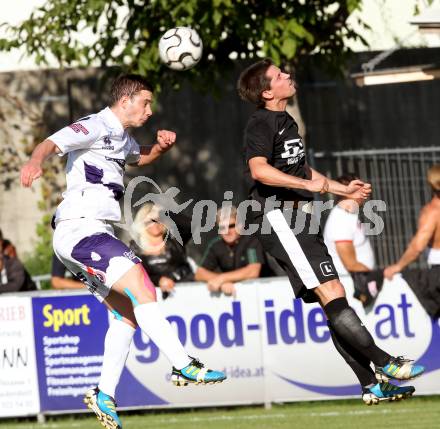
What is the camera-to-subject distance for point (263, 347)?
12828 millimetres

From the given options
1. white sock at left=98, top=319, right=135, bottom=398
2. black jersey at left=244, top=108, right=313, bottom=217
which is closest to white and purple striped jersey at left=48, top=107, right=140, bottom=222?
white sock at left=98, top=319, right=135, bottom=398

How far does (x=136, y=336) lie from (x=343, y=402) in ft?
6.90

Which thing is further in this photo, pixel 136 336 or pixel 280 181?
pixel 136 336

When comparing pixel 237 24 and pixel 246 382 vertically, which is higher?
pixel 237 24

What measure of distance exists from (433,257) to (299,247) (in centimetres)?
396

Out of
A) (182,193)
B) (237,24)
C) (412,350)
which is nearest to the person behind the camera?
(412,350)

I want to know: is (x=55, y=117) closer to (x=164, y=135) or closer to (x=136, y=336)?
(x=136, y=336)

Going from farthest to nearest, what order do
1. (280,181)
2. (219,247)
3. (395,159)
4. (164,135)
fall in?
(395,159) → (219,247) → (164,135) → (280,181)

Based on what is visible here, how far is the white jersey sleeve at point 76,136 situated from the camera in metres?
8.66

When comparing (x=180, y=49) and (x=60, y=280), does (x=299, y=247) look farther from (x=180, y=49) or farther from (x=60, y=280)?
(x=60, y=280)

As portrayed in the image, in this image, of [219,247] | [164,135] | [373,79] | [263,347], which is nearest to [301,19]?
[373,79]

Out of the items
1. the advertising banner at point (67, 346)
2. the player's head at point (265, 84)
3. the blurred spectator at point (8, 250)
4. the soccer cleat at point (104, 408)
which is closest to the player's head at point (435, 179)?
the advertising banner at point (67, 346)

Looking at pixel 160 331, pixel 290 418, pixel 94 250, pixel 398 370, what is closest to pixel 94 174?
pixel 94 250

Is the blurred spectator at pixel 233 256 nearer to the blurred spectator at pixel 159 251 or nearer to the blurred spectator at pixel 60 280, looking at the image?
the blurred spectator at pixel 159 251
